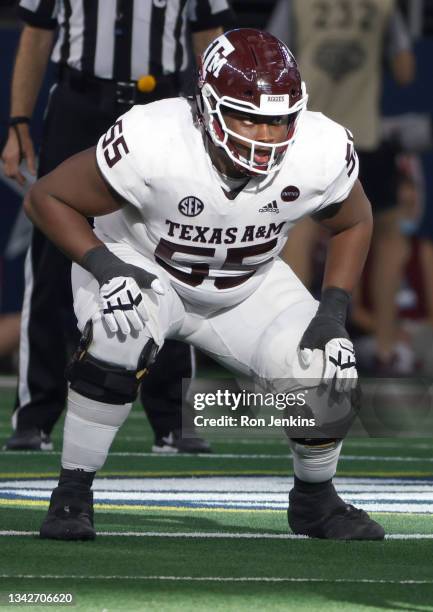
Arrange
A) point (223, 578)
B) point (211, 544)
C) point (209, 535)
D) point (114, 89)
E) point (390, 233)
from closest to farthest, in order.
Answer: point (223, 578)
point (211, 544)
point (209, 535)
point (114, 89)
point (390, 233)

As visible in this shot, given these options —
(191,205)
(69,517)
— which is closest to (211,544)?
(69,517)

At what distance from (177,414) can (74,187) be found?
1822 mm

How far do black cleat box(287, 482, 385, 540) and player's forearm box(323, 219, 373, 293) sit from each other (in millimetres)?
499

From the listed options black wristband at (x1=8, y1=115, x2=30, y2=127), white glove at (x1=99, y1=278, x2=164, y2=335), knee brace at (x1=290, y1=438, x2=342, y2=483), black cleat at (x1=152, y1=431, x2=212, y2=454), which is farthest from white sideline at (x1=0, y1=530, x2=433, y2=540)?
black wristband at (x1=8, y1=115, x2=30, y2=127)

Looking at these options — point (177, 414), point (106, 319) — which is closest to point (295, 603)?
point (106, 319)

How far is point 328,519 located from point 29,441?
6.41 ft

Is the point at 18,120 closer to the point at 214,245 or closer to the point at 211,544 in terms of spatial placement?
the point at 214,245

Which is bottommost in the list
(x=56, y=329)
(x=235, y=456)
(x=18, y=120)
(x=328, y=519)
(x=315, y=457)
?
(x=235, y=456)

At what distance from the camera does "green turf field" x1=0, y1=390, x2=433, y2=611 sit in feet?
9.78

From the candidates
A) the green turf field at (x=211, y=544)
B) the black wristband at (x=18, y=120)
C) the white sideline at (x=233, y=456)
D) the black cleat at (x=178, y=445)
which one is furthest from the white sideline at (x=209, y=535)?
the black wristband at (x=18, y=120)

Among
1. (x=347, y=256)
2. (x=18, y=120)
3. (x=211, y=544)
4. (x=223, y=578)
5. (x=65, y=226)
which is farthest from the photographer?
(x=18, y=120)

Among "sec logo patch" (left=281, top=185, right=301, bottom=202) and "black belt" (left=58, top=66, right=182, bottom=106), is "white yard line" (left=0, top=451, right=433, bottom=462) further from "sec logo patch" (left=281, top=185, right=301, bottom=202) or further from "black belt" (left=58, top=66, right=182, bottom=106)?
"sec logo patch" (left=281, top=185, right=301, bottom=202)

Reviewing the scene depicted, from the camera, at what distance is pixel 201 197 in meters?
3.88

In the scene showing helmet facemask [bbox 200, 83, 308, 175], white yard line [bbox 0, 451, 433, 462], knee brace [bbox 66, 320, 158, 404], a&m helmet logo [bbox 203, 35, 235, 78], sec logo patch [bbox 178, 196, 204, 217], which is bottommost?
white yard line [bbox 0, 451, 433, 462]
